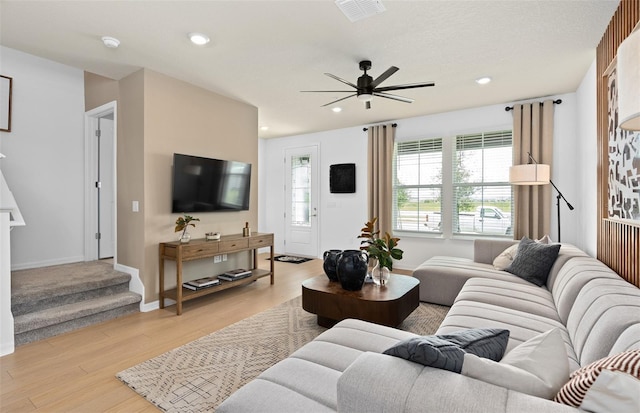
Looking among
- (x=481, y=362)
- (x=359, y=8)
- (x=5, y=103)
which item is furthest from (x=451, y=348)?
(x=5, y=103)

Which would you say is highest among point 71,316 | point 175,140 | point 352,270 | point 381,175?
point 175,140

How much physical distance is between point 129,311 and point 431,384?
3453 mm

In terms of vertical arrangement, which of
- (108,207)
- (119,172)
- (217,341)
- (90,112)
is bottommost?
(217,341)

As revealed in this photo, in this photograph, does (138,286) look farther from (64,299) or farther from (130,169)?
(130,169)

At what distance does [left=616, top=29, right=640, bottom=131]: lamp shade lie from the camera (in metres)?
0.95

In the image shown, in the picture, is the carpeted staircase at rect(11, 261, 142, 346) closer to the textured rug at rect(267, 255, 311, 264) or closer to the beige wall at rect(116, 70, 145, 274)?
the beige wall at rect(116, 70, 145, 274)

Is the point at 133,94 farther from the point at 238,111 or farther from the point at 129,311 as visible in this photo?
the point at 129,311

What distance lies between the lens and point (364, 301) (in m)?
2.64

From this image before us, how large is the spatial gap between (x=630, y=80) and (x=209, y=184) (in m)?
3.88

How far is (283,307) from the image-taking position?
3580 millimetres

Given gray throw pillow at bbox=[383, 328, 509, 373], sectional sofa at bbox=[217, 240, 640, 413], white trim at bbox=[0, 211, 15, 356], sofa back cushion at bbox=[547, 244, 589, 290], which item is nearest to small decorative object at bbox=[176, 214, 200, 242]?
white trim at bbox=[0, 211, 15, 356]

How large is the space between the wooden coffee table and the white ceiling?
7.27 ft

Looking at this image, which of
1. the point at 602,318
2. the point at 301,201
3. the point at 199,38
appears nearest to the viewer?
the point at 602,318

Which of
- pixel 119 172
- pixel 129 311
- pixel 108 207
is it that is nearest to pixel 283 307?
pixel 129 311
